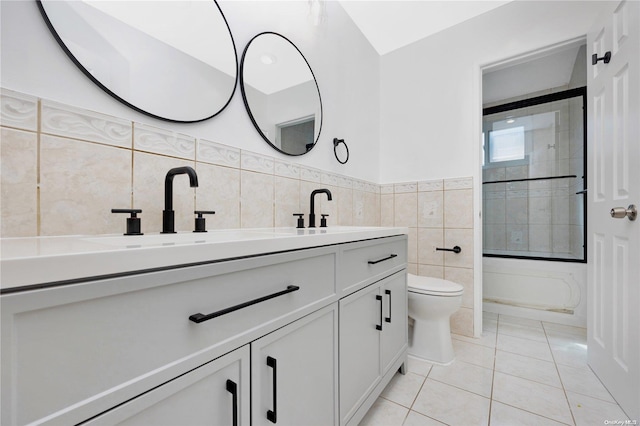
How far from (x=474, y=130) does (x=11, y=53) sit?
2459 millimetres

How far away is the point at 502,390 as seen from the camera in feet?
4.70

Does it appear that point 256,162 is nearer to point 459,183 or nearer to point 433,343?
point 433,343

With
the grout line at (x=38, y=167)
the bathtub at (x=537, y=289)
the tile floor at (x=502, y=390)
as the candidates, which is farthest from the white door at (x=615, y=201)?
the grout line at (x=38, y=167)

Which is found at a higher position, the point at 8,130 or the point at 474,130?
the point at 474,130

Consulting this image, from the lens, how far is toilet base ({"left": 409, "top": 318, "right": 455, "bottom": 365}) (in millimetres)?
1722

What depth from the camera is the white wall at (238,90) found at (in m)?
0.70

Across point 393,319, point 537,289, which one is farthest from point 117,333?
point 537,289

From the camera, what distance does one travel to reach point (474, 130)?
6.98 ft

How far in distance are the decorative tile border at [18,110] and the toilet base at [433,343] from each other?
6.65 feet

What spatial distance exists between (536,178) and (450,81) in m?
1.51

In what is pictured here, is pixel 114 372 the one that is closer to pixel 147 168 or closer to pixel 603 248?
pixel 147 168

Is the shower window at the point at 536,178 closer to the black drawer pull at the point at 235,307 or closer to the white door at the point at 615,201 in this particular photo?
the white door at the point at 615,201

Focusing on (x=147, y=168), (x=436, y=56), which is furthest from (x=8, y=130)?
(x=436, y=56)

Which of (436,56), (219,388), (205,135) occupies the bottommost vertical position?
(219,388)
